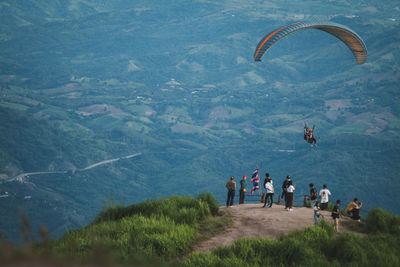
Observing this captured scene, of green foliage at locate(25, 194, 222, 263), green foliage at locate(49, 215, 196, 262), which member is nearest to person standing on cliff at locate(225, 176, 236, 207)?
green foliage at locate(25, 194, 222, 263)

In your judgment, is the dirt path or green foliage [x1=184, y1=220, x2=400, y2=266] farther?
the dirt path

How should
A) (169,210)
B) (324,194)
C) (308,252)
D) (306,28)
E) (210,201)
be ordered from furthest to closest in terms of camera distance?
(306,28) < (210,201) < (324,194) < (169,210) < (308,252)

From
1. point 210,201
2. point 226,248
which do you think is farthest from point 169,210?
point 226,248

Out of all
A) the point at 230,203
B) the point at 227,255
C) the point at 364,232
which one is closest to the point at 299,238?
the point at 227,255

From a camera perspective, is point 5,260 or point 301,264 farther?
point 301,264

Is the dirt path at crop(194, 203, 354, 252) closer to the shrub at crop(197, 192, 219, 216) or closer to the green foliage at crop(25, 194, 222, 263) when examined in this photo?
the shrub at crop(197, 192, 219, 216)

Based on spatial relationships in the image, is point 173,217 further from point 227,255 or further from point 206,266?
point 206,266

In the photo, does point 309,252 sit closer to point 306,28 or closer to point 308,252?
point 308,252

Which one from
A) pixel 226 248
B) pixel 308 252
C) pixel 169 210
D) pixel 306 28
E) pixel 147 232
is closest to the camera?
pixel 308 252

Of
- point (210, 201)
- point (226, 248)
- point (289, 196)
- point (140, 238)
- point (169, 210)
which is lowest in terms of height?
point (226, 248)
